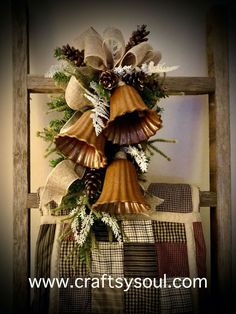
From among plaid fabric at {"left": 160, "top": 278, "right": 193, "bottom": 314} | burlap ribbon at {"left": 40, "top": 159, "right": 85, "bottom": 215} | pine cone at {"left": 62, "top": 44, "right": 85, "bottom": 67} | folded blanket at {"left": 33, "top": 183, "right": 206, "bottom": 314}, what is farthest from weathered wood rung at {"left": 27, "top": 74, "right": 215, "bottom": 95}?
plaid fabric at {"left": 160, "top": 278, "right": 193, "bottom": 314}

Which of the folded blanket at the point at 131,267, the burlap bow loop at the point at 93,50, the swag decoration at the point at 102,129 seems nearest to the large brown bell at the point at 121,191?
the swag decoration at the point at 102,129

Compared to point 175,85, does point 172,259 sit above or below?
below

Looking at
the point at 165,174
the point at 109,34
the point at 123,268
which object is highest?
the point at 109,34

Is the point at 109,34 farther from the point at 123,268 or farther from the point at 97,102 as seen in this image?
the point at 123,268

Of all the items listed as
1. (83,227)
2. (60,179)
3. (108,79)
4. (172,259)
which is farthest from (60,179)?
(172,259)

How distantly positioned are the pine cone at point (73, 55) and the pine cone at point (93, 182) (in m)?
0.25

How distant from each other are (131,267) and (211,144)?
40 centimetres

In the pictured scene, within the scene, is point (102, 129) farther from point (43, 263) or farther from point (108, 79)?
point (43, 263)

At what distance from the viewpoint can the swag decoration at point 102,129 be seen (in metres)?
0.69

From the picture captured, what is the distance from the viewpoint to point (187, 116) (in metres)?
0.99

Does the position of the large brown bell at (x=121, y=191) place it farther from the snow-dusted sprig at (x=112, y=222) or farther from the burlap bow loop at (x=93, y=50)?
the burlap bow loop at (x=93, y=50)

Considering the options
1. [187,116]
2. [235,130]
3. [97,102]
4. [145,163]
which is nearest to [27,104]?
[97,102]

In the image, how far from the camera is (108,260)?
832mm

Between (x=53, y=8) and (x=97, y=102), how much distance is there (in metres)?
0.44
